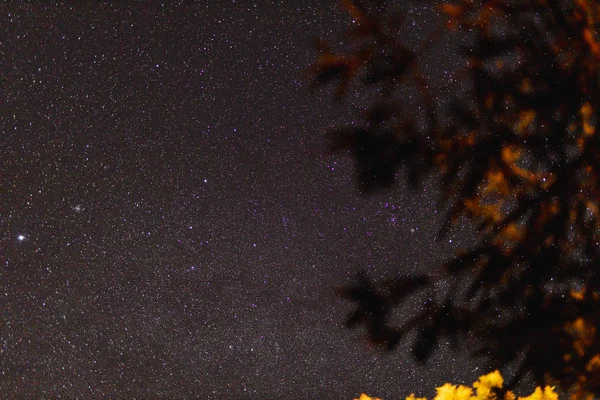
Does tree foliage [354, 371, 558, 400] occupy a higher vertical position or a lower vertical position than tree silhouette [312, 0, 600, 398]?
lower

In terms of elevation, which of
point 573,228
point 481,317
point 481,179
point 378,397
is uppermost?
point 481,179

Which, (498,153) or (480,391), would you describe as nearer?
(498,153)

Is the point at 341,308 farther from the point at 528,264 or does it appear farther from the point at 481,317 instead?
the point at 528,264

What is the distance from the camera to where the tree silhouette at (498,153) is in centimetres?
142

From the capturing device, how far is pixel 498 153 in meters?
1.46

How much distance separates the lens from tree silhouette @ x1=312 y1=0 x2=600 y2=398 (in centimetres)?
142

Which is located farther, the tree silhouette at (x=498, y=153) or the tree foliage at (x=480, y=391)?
the tree foliage at (x=480, y=391)

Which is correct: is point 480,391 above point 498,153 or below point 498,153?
below

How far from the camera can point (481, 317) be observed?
59.9 inches

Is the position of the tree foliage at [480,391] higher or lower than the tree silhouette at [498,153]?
lower

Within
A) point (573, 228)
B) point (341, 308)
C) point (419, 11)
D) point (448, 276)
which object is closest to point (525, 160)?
point (573, 228)

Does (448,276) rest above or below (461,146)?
below

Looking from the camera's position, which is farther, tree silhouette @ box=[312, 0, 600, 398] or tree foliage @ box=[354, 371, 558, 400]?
tree foliage @ box=[354, 371, 558, 400]

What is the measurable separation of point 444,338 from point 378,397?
247mm
